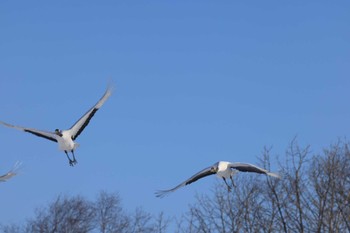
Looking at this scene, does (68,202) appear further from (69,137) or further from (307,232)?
(69,137)

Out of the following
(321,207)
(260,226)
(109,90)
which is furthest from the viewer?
(260,226)

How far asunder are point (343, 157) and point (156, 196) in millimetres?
12105

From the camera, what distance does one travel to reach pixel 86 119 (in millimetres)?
19188

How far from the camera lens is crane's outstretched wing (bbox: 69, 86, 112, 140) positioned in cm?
1848

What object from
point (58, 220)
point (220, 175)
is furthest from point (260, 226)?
point (58, 220)

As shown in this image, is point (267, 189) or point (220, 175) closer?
point (220, 175)

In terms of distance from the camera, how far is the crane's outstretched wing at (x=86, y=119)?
728 inches

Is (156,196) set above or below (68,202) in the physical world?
below

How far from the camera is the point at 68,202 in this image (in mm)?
46375

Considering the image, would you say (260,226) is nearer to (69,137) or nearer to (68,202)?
(69,137)

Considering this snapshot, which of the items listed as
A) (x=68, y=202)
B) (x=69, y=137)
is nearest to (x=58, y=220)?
(x=68, y=202)

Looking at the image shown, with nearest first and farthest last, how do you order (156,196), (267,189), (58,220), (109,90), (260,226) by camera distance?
1. (156,196)
2. (109,90)
3. (260,226)
4. (267,189)
5. (58,220)

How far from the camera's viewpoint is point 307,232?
23953 mm

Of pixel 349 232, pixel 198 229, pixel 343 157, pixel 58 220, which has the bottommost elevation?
pixel 349 232
